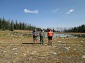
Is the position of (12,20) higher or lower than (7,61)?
higher

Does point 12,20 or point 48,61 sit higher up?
point 12,20

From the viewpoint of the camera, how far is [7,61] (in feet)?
38.6

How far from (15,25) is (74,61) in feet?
483

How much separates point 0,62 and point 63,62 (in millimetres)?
4533

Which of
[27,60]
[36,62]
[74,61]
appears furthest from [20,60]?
[74,61]

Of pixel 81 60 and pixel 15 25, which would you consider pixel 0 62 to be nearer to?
pixel 81 60

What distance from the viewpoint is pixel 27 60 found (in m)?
12.0

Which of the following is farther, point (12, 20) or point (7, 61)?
point (12, 20)

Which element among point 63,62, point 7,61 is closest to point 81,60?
point 63,62

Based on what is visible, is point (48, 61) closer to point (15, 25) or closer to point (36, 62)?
point (36, 62)

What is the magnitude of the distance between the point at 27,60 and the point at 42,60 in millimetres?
1131

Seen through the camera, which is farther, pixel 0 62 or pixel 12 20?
pixel 12 20

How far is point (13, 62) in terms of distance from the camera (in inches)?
451

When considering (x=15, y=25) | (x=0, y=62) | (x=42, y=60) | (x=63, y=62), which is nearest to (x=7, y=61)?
(x=0, y=62)
